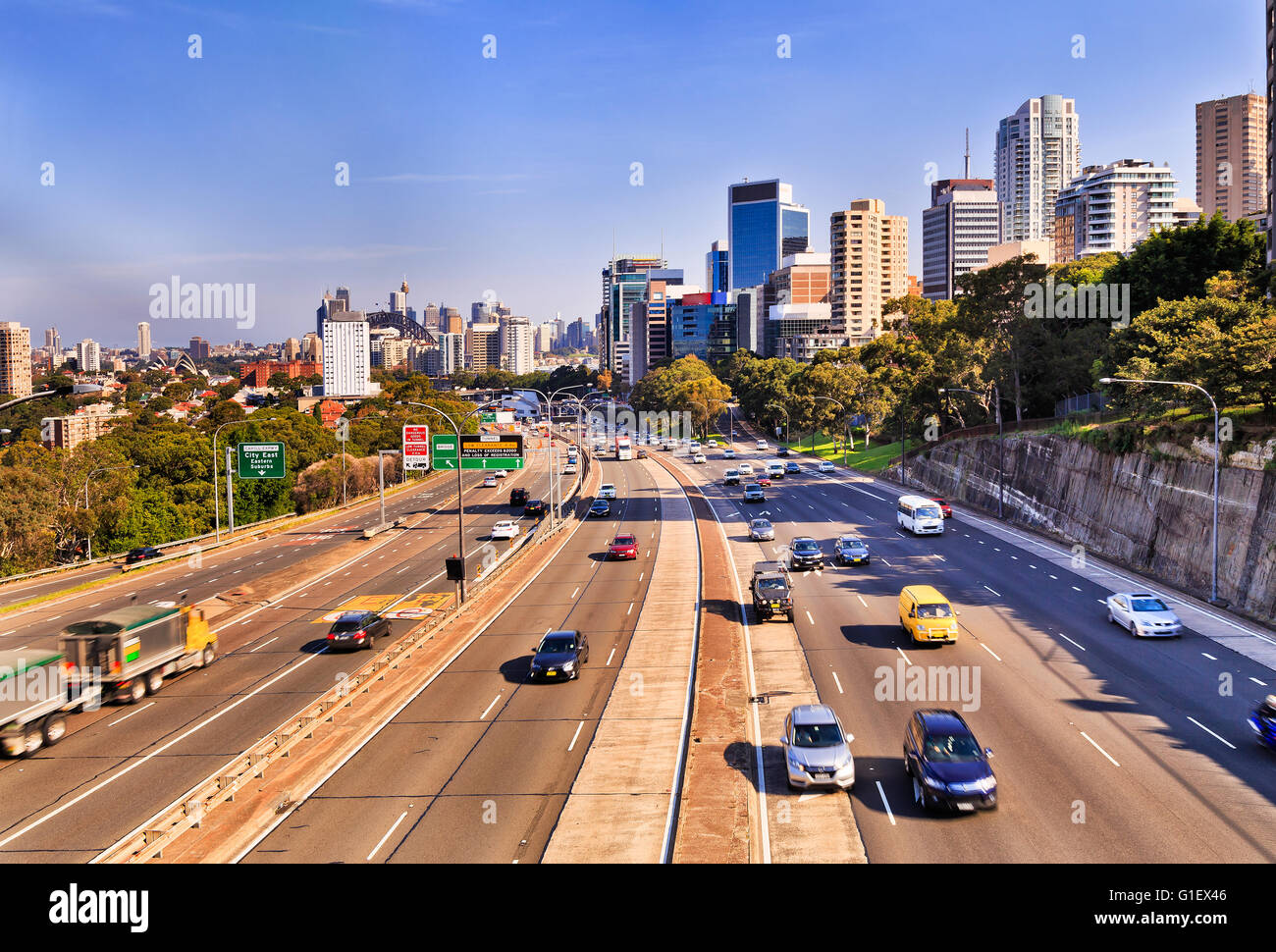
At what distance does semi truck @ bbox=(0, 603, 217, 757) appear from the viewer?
25.7 meters

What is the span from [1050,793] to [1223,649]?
52.7ft

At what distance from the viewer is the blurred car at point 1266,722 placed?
73.3ft

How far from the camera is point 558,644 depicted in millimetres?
32125

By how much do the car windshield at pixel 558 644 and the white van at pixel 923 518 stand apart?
32.5 metres

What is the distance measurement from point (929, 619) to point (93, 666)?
27544mm

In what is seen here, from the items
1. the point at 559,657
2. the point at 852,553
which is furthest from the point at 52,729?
the point at 852,553

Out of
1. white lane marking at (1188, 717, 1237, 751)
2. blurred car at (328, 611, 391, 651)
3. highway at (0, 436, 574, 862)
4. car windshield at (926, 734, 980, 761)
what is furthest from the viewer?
blurred car at (328, 611, 391, 651)

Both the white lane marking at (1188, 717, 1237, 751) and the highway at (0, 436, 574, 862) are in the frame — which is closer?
the highway at (0, 436, 574, 862)

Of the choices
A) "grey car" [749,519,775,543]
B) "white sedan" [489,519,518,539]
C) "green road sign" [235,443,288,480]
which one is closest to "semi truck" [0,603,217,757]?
"green road sign" [235,443,288,480]

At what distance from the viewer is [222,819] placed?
63.1ft

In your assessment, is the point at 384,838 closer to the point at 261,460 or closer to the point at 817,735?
the point at 817,735

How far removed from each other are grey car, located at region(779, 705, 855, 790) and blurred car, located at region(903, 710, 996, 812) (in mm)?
1459

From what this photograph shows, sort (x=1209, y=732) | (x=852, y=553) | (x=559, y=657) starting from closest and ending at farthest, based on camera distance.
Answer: (x=1209, y=732)
(x=559, y=657)
(x=852, y=553)

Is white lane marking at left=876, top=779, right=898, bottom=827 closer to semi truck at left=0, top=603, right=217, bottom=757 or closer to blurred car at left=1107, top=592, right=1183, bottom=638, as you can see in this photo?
blurred car at left=1107, top=592, right=1183, bottom=638
